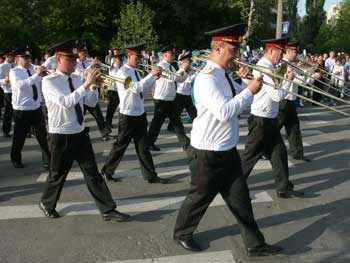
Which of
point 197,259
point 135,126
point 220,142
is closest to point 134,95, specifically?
Result: point 135,126

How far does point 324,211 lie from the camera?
5.84 metres

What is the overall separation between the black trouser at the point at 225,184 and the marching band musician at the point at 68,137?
1.35 metres

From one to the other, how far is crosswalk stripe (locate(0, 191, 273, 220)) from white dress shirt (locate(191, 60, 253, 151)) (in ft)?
5.94

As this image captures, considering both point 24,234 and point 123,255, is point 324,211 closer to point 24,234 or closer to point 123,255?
point 123,255

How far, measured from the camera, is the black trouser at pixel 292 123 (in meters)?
8.35

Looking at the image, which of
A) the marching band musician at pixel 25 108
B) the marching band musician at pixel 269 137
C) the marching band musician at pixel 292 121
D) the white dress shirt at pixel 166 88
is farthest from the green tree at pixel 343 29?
the marching band musician at pixel 269 137

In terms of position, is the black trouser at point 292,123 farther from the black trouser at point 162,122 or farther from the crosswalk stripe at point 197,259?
the crosswalk stripe at point 197,259

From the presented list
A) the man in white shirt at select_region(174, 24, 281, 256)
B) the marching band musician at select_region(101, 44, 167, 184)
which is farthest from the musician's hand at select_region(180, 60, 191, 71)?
the man in white shirt at select_region(174, 24, 281, 256)

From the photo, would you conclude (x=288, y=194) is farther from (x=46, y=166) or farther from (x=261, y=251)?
(x=46, y=166)

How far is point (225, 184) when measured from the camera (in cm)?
451

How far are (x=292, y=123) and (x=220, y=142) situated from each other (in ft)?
14.5

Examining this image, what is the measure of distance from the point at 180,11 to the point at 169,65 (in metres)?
27.1

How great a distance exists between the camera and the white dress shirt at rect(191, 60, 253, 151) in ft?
13.5

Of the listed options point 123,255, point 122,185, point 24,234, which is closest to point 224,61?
point 123,255
